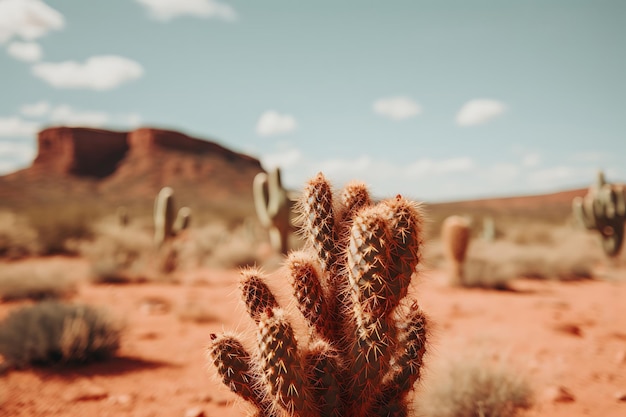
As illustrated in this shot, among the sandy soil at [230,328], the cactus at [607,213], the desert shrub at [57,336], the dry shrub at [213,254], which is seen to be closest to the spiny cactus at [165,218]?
the dry shrub at [213,254]

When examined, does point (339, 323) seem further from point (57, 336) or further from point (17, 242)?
point (17, 242)

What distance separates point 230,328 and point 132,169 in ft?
221

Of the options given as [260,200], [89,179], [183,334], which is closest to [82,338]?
[183,334]

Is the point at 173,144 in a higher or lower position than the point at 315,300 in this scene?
higher

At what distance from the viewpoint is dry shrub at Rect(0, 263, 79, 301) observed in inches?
329

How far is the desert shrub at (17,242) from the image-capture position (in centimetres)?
1510

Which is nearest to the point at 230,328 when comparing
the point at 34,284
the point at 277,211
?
the point at 34,284

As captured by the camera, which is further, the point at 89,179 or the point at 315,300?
the point at 89,179

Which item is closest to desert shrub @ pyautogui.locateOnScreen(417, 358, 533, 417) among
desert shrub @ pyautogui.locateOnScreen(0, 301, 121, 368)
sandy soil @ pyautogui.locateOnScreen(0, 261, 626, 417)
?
sandy soil @ pyautogui.locateOnScreen(0, 261, 626, 417)

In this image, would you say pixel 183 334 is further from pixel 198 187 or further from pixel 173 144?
pixel 173 144

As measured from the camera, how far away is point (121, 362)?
17.1ft

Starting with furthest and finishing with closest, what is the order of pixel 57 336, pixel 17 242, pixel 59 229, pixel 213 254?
pixel 59 229 < pixel 213 254 < pixel 17 242 < pixel 57 336

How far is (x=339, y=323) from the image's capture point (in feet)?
8.52

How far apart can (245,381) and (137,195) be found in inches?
2420
